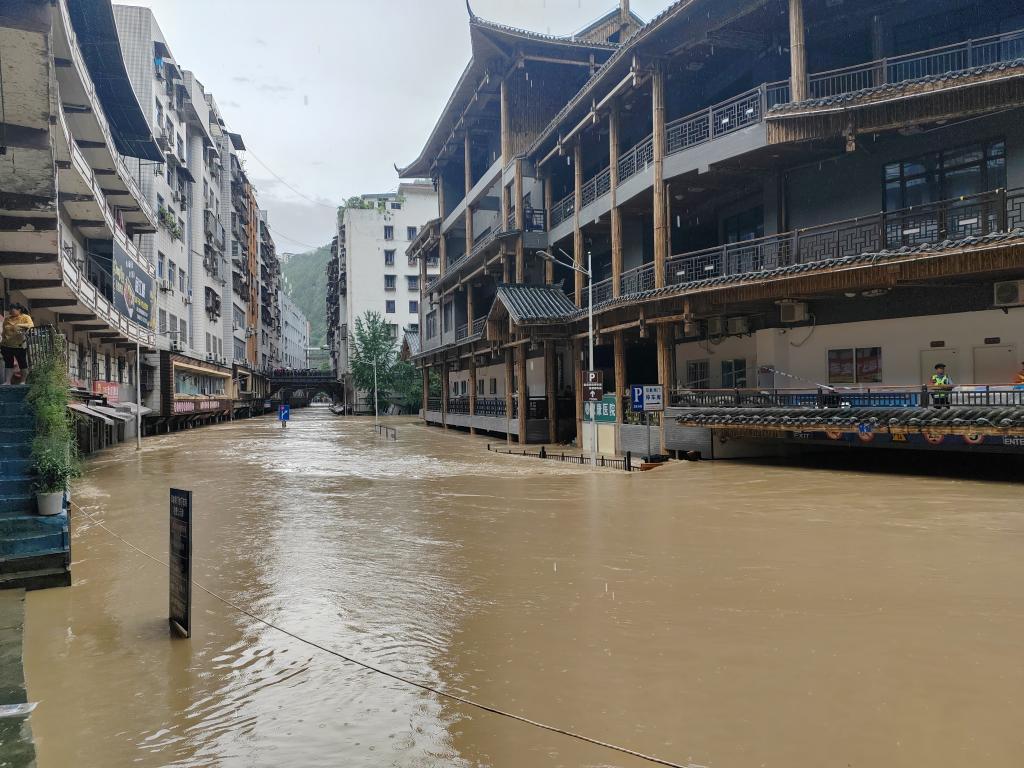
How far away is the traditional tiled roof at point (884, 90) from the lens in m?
16.2

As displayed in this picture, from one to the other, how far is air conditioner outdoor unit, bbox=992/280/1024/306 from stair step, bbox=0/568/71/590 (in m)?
19.4

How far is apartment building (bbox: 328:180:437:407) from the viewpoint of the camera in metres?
86.7

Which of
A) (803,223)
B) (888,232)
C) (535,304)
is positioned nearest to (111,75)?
(535,304)

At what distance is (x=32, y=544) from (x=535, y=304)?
76.0ft

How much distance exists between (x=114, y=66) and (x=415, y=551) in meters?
23.6

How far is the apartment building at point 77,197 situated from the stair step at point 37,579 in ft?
36.9

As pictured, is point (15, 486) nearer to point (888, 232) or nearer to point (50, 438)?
point (50, 438)

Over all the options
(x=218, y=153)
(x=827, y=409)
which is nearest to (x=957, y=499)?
(x=827, y=409)

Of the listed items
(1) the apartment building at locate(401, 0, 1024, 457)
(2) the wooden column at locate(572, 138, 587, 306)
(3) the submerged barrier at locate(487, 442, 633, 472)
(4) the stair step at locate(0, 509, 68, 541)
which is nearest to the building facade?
(1) the apartment building at locate(401, 0, 1024, 457)

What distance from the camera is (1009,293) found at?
16.6m

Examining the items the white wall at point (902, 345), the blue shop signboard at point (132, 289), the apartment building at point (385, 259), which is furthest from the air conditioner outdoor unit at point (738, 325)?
the apartment building at point (385, 259)

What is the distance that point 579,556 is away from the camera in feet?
31.4

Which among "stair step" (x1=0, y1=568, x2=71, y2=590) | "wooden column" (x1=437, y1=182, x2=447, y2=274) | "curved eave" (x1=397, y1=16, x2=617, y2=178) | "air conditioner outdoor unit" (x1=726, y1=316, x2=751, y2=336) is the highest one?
"curved eave" (x1=397, y1=16, x2=617, y2=178)

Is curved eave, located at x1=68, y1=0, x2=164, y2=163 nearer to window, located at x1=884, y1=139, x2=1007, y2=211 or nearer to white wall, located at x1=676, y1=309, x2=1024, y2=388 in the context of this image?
white wall, located at x1=676, y1=309, x2=1024, y2=388
